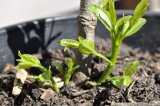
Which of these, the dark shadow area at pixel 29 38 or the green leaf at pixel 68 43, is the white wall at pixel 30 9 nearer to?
the dark shadow area at pixel 29 38

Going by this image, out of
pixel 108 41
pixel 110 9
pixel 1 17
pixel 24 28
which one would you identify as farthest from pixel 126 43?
pixel 1 17

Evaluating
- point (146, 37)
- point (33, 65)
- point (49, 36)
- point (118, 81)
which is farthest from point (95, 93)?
point (146, 37)

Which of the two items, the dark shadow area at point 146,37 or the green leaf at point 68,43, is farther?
the dark shadow area at point 146,37

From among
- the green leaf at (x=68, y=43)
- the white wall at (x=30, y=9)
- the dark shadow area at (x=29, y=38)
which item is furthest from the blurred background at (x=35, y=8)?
the green leaf at (x=68, y=43)

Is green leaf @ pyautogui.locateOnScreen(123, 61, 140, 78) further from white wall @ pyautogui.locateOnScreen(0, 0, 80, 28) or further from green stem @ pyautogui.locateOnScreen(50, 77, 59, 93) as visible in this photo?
white wall @ pyautogui.locateOnScreen(0, 0, 80, 28)

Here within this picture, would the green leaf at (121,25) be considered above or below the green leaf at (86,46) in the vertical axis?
above

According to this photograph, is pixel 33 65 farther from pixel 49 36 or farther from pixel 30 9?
pixel 30 9
